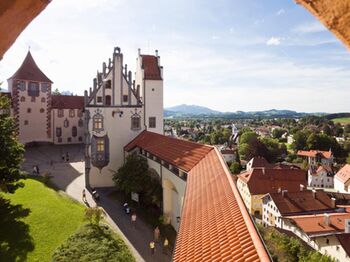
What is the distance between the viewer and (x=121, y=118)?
26953 mm

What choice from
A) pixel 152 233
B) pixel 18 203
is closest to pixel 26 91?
pixel 18 203

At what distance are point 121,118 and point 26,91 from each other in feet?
71.4

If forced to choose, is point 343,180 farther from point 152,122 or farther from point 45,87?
point 45,87

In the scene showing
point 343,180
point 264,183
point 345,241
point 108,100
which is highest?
point 108,100

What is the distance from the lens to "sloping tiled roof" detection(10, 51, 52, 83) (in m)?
41.9

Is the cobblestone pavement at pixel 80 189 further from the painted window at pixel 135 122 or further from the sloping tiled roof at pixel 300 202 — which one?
the sloping tiled roof at pixel 300 202

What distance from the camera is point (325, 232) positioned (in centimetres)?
2903

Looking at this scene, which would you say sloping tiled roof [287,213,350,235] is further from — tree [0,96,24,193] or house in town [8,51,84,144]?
house in town [8,51,84,144]

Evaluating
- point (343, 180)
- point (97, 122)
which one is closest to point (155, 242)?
point (97, 122)

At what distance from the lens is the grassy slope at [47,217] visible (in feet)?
47.2

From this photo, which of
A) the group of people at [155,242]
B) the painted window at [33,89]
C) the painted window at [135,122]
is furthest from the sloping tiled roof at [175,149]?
the painted window at [33,89]

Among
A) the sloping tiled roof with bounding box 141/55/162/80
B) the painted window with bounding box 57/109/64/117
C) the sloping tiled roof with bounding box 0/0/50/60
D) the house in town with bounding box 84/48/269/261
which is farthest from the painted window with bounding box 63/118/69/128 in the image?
the sloping tiled roof with bounding box 0/0/50/60

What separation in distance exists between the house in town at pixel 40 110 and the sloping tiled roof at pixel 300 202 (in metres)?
28.9

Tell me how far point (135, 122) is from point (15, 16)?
26.0 m
